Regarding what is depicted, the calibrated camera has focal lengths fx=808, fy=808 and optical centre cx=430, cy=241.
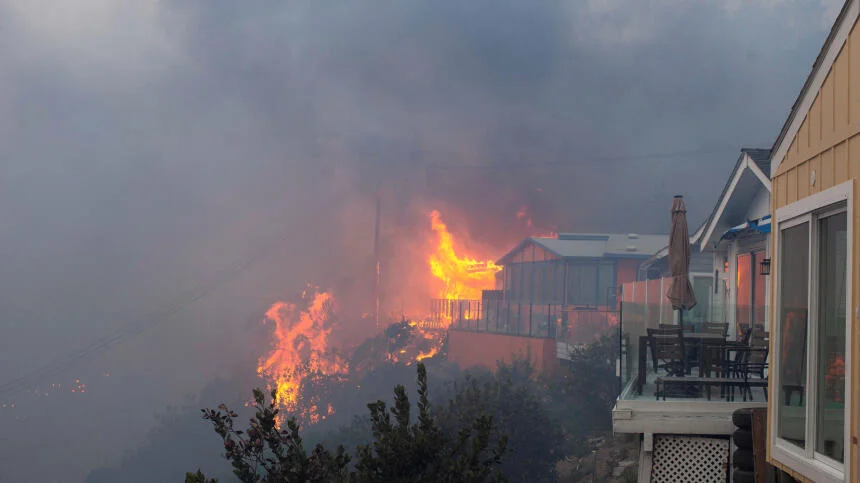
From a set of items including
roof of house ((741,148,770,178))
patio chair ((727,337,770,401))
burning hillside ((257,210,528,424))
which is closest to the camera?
patio chair ((727,337,770,401))

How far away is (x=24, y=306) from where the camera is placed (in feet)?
344

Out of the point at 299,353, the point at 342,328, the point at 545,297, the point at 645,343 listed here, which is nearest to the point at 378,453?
the point at 645,343

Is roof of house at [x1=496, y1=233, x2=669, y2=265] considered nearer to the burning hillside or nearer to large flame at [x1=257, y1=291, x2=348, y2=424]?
the burning hillside

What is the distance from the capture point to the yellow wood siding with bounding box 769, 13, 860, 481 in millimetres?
4742

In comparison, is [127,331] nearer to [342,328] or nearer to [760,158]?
[342,328]

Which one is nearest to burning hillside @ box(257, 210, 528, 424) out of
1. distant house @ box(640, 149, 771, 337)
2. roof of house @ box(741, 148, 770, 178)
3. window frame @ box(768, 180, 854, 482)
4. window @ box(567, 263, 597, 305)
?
window @ box(567, 263, 597, 305)

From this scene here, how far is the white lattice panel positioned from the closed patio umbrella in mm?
3960

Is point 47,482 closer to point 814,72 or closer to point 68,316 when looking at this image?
point 68,316

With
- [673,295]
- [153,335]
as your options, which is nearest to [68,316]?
[153,335]

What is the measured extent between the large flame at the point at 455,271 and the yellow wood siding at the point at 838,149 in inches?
2136

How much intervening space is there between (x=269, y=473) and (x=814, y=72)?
5.28 meters

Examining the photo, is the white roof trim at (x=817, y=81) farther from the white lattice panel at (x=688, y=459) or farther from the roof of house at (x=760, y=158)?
the roof of house at (x=760, y=158)

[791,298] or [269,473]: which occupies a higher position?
[791,298]

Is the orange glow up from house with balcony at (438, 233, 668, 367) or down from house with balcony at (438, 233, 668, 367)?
down
